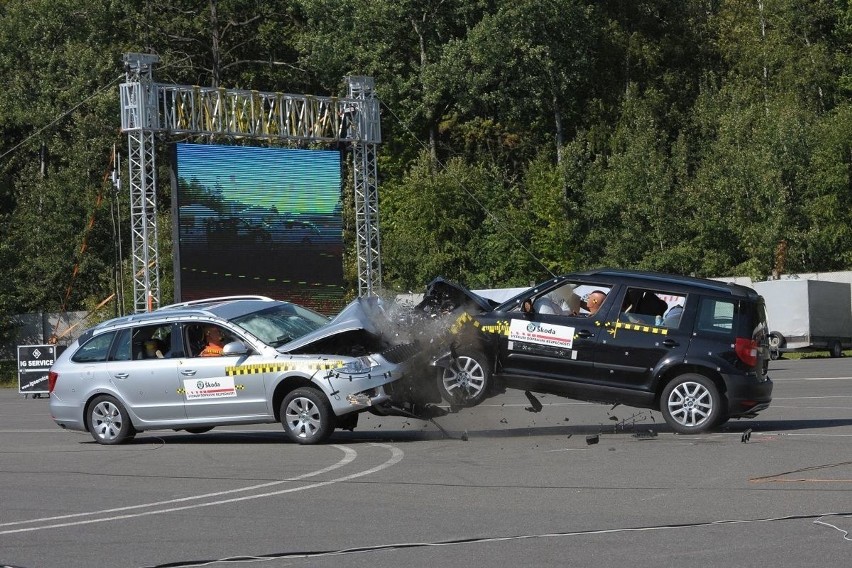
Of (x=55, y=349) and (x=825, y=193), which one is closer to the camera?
(x=55, y=349)

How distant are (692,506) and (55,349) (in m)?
26.5

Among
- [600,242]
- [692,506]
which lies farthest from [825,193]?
[692,506]

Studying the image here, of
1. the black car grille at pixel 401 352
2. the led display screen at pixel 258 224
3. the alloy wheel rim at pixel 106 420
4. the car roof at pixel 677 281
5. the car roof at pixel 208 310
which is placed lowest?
the alloy wheel rim at pixel 106 420

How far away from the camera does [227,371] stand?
50.8 ft

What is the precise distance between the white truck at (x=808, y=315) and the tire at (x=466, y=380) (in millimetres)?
26761

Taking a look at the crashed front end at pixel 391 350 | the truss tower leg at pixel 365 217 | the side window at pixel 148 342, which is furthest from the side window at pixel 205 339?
the truss tower leg at pixel 365 217

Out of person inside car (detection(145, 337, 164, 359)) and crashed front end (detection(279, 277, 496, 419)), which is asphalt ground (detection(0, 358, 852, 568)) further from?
person inside car (detection(145, 337, 164, 359))

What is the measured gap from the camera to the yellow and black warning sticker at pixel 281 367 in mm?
14984

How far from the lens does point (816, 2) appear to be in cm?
5522

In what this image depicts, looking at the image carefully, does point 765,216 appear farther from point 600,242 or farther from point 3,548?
point 3,548

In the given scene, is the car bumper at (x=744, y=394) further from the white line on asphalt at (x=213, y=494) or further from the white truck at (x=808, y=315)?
the white truck at (x=808, y=315)

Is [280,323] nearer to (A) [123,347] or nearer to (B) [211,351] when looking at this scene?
(B) [211,351]

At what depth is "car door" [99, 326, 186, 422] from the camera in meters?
15.9

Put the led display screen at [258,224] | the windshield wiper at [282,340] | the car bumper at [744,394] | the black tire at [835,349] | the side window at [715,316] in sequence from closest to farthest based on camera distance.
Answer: the car bumper at [744,394]
the side window at [715,316]
the windshield wiper at [282,340]
the led display screen at [258,224]
the black tire at [835,349]
